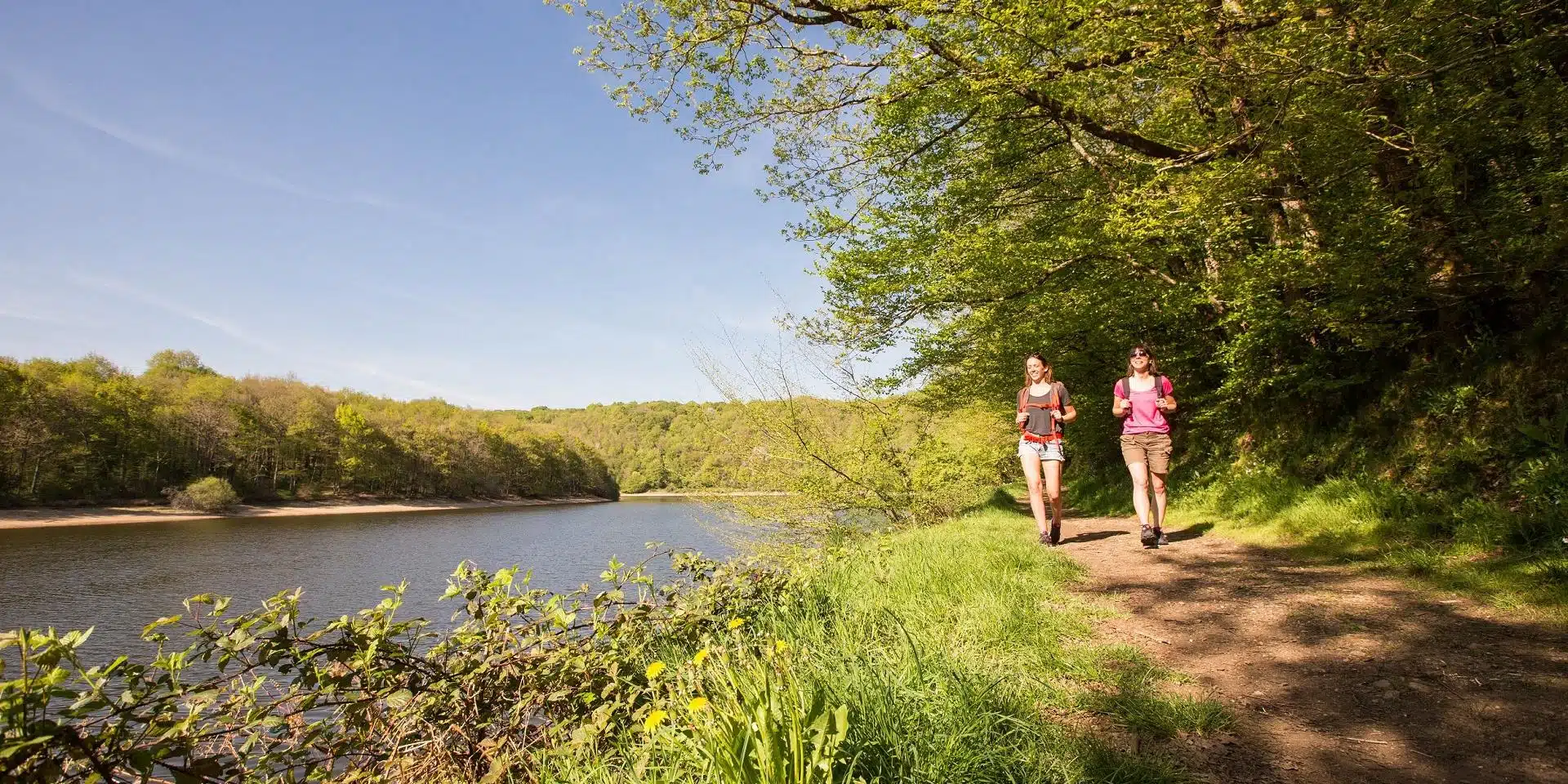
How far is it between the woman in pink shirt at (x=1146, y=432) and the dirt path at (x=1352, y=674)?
1531 millimetres

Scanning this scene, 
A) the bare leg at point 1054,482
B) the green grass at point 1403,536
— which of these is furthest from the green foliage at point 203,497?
the green grass at point 1403,536

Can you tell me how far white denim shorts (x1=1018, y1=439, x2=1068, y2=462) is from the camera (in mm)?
6316

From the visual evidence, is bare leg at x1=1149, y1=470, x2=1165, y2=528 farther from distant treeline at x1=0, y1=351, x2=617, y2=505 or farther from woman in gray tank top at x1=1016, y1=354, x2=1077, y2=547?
distant treeline at x1=0, y1=351, x2=617, y2=505

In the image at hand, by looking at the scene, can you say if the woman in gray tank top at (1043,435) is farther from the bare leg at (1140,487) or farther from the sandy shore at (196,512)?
the sandy shore at (196,512)

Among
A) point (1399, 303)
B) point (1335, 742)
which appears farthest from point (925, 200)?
point (1335, 742)

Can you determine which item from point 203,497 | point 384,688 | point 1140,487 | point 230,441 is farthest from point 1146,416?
point 230,441

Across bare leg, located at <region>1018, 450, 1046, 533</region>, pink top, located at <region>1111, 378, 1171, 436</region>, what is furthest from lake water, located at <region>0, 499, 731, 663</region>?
pink top, located at <region>1111, 378, 1171, 436</region>

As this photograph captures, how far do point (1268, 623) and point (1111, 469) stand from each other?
1040 centimetres

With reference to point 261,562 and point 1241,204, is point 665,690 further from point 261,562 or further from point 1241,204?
point 261,562

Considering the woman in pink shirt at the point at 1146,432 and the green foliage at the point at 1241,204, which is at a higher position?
the green foliage at the point at 1241,204

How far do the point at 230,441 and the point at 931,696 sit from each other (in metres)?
85.3

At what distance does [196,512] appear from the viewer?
190 ft

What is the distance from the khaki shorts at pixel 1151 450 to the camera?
627 centimetres

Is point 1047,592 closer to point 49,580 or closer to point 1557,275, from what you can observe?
point 1557,275
